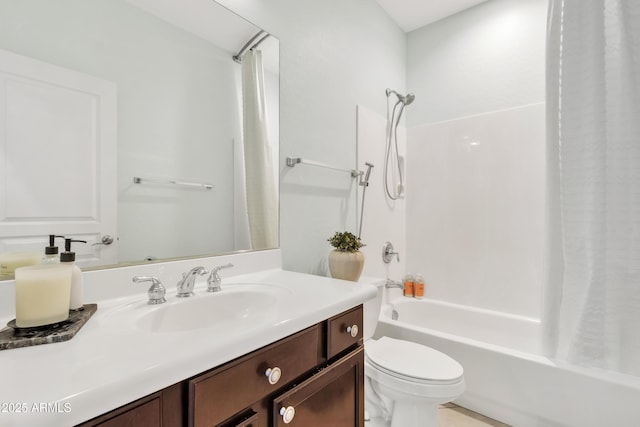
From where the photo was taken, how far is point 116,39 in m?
0.95

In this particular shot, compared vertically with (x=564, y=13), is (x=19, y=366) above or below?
below

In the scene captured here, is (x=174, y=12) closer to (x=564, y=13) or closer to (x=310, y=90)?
(x=310, y=90)

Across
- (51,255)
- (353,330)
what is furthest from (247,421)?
(51,255)

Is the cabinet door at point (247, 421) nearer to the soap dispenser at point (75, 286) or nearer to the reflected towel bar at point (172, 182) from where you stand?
the soap dispenser at point (75, 286)

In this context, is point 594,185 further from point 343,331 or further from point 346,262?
point 343,331

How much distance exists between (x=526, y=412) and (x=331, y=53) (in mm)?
2171

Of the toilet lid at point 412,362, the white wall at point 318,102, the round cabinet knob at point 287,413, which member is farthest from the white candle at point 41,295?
the toilet lid at point 412,362

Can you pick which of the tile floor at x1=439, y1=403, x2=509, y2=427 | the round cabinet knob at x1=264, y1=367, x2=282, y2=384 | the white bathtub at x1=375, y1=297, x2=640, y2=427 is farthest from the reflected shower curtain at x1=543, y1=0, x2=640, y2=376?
the round cabinet knob at x1=264, y1=367, x2=282, y2=384

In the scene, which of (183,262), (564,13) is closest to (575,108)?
(564,13)

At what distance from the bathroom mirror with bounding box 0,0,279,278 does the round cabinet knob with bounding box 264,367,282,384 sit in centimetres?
58

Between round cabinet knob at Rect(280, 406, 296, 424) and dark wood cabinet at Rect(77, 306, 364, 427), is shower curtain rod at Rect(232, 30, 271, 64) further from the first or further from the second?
round cabinet knob at Rect(280, 406, 296, 424)

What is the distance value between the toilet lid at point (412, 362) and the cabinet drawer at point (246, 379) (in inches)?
25.9

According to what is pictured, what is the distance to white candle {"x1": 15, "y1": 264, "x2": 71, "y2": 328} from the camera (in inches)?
23.4

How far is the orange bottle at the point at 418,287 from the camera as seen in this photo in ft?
8.07
